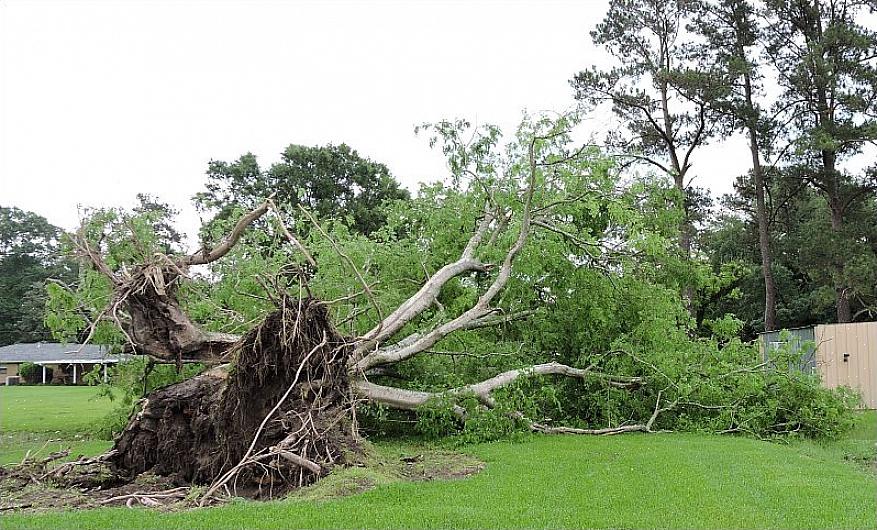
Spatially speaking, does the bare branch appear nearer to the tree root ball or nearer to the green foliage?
the tree root ball

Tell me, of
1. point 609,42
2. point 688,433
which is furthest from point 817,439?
point 609,42

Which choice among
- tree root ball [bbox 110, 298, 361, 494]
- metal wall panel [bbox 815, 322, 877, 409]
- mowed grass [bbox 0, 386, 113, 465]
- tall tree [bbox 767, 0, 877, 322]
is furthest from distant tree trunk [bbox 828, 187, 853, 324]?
mowed grass [bbox 0, 386, 113, 465]

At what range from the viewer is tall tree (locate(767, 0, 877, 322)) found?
19250 mm

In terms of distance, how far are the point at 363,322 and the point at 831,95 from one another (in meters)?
16.5

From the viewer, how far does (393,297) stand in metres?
11.3

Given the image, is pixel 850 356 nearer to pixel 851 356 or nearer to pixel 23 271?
pixel 851 356

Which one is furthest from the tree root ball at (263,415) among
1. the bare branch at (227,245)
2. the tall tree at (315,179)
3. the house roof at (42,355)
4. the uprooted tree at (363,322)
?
the house roof at (42,355)

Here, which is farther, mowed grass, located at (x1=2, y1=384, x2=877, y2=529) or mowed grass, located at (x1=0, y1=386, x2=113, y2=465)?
mowed grass, located at (x1=0, y1=386, x2=113, y2=465)

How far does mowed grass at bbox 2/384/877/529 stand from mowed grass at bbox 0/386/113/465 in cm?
329

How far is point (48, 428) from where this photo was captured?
520 inches

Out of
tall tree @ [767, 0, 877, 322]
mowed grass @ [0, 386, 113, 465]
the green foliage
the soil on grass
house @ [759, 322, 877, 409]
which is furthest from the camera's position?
the green foliage

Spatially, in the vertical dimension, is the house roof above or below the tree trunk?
below

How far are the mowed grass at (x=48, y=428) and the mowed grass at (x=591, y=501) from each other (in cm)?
329

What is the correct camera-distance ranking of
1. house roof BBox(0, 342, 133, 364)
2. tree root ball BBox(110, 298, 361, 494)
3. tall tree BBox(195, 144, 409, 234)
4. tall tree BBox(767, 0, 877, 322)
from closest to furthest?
1. tree root ball BBox(110, 298, 361, 494)
2. tall tree BBox(767, 0, 877, 322)
3. tall tree BBox(195, 144, 409, 234)
4. house roof BBox(0, 342, 133, 364)
